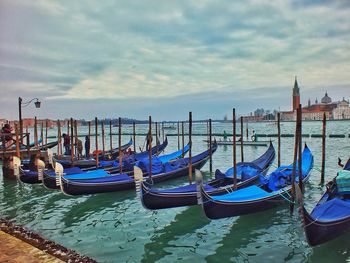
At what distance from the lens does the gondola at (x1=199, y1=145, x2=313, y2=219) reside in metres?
6.51

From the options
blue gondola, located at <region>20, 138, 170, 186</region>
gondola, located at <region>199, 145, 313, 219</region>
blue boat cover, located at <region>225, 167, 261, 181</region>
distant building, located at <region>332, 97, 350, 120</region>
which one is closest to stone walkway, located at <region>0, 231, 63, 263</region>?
gondola, located at <region>199, 145, 313, 219</region>

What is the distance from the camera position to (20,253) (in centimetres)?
441

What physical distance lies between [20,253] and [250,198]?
461cm

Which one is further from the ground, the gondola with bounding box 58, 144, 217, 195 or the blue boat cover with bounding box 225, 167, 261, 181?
the blue boat cover with bounding box 225, 167, 261, 181

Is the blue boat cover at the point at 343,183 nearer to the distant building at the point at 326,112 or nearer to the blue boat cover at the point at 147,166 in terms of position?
the blue boat cover at the point at 147,166

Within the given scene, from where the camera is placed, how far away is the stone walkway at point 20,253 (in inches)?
164

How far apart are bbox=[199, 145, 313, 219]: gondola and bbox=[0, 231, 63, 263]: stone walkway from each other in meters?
2.94

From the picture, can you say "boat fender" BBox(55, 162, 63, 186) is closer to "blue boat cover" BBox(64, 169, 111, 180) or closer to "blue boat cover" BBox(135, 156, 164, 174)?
"blue boat cover" BBox(64, 169, 111, 180)

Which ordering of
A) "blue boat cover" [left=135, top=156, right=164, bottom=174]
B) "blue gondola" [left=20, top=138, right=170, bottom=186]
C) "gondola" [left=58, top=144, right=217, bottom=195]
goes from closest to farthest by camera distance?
"gondola" [left=58, top=144, right=217, bottom=195] < "blue gondola" [left=20, top=138, right=170, bottom=186] < "blue boat cover" [left=135, top=156, right=164, bottom=174]

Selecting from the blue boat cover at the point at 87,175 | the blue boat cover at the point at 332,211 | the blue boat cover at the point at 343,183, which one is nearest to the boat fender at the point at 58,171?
the blue boat cover at the point at 87,175

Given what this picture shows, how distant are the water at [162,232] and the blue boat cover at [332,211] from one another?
621mm

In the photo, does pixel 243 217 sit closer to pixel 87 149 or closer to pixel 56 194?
pixel 56 194

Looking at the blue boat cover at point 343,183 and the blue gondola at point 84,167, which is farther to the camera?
the blue gondola at point 84,167

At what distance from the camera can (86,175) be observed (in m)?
9.90
